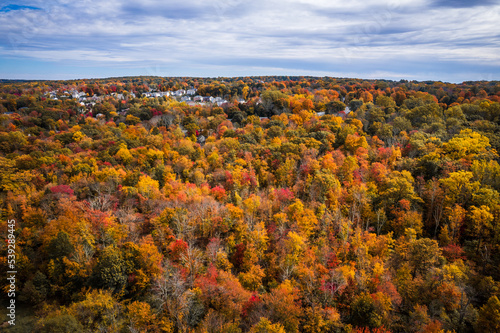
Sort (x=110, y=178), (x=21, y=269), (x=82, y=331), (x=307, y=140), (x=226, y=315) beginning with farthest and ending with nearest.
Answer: (x=307, y=140), (x=110, y=178), (x=21, y=269), (x=226, y=315), (x=82, y=331)

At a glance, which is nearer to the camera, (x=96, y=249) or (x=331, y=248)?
(x=96, y=249)

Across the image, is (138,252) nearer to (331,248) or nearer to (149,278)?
(149,278)

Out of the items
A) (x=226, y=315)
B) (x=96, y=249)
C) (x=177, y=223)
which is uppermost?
(x=177, y=223)

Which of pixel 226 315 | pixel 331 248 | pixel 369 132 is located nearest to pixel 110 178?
pixel 226 315

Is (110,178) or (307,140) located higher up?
(307,140)

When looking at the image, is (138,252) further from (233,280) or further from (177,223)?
(233,280)

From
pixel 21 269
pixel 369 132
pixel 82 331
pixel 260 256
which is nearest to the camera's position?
pixel 82 331

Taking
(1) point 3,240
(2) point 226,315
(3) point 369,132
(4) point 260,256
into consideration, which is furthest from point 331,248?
(3) point 369,132
